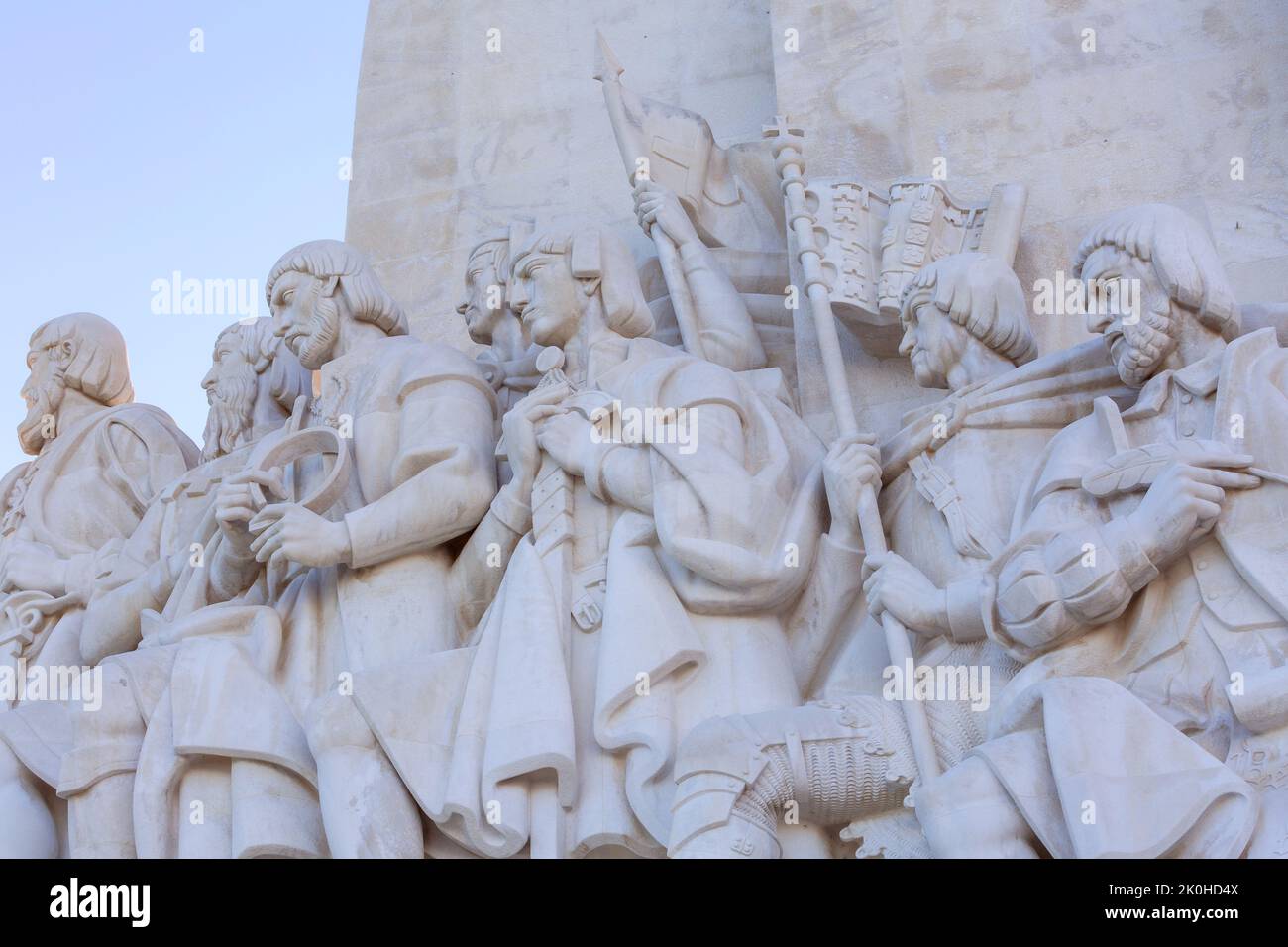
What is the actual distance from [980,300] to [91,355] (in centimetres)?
416

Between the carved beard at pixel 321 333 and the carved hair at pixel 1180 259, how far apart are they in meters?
2.88

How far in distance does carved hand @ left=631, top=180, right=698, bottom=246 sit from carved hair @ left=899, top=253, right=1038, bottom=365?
1.14 meters

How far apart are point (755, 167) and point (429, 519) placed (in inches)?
83.9

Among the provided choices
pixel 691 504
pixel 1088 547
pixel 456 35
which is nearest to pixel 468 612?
pixel 691 504

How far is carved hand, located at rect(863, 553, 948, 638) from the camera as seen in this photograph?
A: 21.7ft

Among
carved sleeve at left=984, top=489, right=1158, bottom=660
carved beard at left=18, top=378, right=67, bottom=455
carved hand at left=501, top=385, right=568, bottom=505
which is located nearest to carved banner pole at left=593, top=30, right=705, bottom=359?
carved hand at left=501, top=385, right=568, bottom=505

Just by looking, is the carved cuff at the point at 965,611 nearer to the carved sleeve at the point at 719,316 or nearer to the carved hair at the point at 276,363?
the carved sleeve at the point at 719,316

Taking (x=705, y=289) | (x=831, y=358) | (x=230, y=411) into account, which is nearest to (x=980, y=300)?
(x=831, y=358)

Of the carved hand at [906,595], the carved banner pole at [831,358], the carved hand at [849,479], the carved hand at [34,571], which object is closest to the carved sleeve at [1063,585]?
the carved hand at [906,595]

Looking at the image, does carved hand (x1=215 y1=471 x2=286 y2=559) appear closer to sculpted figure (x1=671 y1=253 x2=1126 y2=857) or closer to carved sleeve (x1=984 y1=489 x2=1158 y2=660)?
sculpted figure (x1=671 y1=253 x2=1126 y2=857)

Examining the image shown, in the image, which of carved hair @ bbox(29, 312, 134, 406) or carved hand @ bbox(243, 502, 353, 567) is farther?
carved hair @ bbox(29, 312, 134, 406)

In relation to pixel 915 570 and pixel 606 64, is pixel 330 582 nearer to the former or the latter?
pixel 915 570
